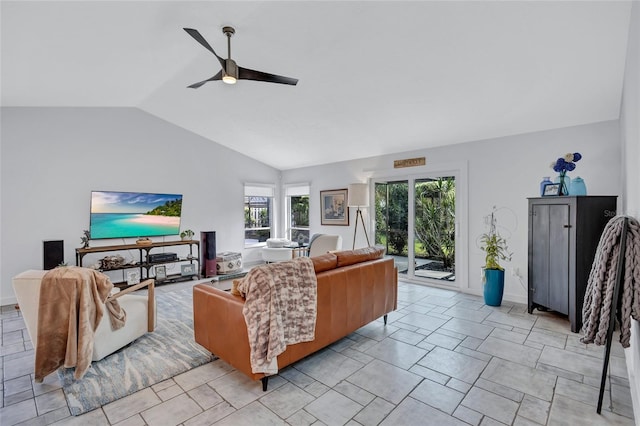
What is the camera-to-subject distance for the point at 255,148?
6449mm

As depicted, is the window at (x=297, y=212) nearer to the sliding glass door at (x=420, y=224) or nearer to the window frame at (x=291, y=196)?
the window frame at (x=291, y=196)

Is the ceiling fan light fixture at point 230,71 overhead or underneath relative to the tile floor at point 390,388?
overhead

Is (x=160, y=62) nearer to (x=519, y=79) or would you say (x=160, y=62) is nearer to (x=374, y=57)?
(x=374, y=57)

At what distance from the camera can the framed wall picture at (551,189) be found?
11.3 ft

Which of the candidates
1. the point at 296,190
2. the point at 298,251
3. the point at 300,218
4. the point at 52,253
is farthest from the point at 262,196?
the point at 52,253

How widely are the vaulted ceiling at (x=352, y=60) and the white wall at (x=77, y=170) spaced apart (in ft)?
1.17

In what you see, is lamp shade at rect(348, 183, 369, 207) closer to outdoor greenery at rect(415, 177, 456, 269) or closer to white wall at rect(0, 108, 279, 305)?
outdoor greenery at rect(415, 177, 456, 269)

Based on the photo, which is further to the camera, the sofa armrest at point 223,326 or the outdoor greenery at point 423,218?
the outdoor greenery at point 423,218

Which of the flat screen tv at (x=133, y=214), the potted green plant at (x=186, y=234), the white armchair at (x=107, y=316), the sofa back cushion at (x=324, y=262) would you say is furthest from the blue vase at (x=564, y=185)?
the flat screen tv at (x=133, y=214)

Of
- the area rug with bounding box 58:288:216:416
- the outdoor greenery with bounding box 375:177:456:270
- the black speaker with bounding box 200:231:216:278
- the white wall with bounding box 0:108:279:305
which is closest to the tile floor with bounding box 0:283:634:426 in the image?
the area rug with bounding box 58:288:216:416

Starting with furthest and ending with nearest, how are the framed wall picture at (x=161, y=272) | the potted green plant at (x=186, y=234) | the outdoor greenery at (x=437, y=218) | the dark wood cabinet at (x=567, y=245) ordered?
the potted green plant at (x=186, y=234) → the framed wall picture at (x=161, y=272) → the outdoor greenery at (x=437, y=218) → the dark wood cabinet at (x=567, y=245)

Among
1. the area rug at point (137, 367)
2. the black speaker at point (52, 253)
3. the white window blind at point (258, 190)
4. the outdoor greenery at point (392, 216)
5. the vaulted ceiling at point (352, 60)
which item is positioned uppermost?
the vaulted ceiling at point (352, 60)

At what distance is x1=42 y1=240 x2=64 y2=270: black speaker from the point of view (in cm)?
427

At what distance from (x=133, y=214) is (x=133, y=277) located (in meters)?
1.08
